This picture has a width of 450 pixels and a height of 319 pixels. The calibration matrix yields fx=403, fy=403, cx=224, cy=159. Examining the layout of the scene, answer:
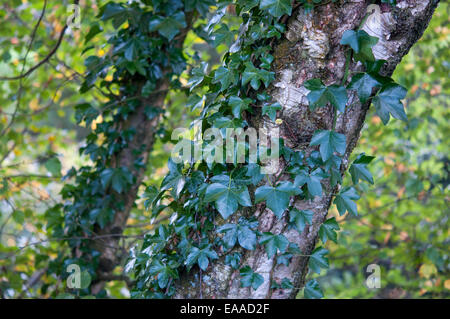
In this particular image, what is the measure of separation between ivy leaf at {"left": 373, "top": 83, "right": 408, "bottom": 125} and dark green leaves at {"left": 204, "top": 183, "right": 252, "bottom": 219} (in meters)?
0.36

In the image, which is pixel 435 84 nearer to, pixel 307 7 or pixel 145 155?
pixel 145 155

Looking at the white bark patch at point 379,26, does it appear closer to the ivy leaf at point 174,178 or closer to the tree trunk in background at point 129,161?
the ivy leaf at point 174,178

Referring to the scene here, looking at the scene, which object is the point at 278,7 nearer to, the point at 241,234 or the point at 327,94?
the point at 327,94

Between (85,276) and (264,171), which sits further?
(85,276)

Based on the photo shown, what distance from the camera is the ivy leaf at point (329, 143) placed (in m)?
0.94

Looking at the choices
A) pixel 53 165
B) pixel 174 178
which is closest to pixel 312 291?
pixel 174 178

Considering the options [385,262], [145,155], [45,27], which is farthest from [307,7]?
[385,262]

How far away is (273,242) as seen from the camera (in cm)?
100

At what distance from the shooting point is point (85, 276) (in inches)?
61.6

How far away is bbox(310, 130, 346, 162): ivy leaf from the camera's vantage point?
3.08ft

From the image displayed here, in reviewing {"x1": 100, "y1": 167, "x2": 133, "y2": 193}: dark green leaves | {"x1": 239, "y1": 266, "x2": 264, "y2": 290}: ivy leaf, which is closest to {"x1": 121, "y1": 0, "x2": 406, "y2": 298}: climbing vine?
{"x1": 239, "y1": 266, "x2": 264, "y2": 290}: ivy leaf

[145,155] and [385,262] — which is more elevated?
[145,155]

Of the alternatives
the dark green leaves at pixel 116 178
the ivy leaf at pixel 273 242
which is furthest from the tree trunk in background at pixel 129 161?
the ivy leaf at pixel 273 242

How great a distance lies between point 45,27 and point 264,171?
7.53 feet
